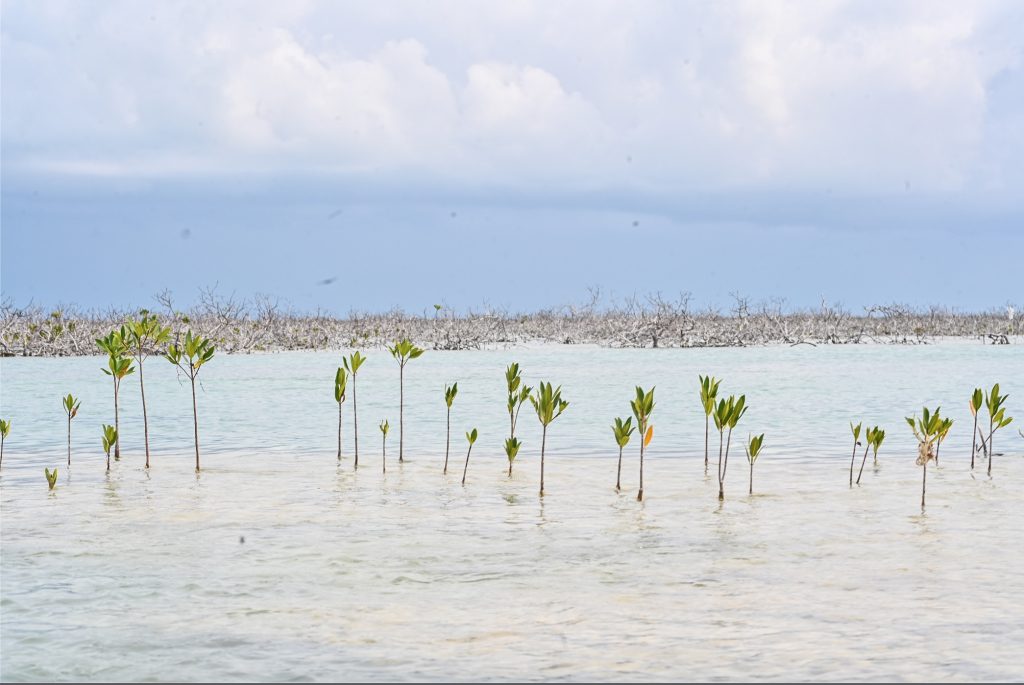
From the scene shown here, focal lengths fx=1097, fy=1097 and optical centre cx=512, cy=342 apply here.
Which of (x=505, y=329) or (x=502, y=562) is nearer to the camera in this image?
(x=502, y=562)

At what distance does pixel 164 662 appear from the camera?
12.8 ft

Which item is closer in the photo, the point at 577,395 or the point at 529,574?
the point at 529,574

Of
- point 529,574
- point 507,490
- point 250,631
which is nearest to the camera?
point 250,631

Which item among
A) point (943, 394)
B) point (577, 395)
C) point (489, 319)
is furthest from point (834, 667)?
point (489, 319)

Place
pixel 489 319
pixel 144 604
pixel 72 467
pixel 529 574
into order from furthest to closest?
pixel 489 319 → pixel 72 467 → pixel 529 574 → pixel 144 604

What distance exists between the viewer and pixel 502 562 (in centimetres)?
557

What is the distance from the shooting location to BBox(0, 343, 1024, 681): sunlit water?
13.0 feet

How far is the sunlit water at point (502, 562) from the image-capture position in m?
3.95

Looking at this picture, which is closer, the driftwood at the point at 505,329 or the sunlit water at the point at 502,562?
the sunlit water at the point at 502,562

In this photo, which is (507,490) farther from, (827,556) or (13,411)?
(13,411)

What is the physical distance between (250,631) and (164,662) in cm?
44

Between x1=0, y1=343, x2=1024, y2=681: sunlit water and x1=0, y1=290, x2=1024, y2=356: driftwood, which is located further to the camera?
x1=0, y1=290, x2=1024, y2=356: driftwood

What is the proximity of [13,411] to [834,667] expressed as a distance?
539 inches

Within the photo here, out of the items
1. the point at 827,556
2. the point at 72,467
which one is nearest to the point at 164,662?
the point at 827,556
